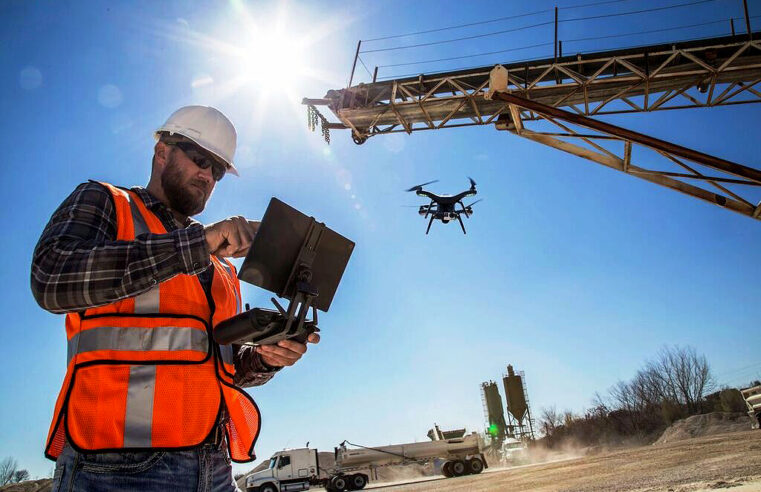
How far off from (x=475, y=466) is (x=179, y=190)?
22555 millimetres

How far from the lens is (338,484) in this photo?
20078 mm

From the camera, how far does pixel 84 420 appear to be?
1.35 meters

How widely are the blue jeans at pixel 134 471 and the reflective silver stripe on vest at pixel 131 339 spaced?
304 millimetres

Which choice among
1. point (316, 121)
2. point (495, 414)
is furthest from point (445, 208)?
point (495, 414)

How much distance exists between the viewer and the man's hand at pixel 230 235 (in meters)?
1.54

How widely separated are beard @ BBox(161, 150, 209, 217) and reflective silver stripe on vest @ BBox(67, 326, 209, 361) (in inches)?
25.8

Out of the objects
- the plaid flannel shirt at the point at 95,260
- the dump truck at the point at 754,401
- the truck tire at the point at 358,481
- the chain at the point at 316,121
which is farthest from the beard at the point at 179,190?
the dump truck at the point at 754,401

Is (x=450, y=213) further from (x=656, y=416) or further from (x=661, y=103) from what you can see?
(x=656, y=416)

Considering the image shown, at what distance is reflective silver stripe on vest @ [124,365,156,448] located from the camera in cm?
138

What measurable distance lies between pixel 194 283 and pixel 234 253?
21 cm

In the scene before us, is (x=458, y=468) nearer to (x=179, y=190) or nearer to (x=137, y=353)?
(x=179, y=190)

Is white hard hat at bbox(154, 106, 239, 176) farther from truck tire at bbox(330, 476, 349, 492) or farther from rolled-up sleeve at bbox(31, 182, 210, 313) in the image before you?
truck tire at bbox(330, 476, 349, 492)

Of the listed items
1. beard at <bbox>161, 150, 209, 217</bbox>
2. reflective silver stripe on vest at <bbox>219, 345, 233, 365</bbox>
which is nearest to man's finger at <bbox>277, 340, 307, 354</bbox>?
reflective silver stripe on vest at <bbox>219, 345, 233, 365</bbox>

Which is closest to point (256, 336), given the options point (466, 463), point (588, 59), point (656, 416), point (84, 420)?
point (84, 420)
